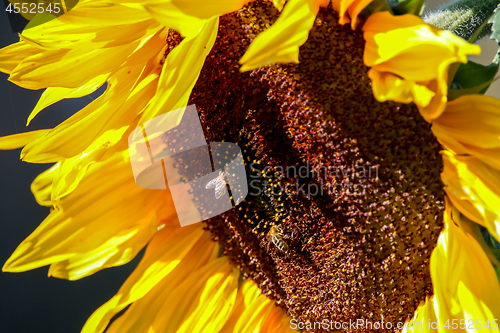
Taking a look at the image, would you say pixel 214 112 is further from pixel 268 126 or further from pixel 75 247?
pixel 75 247

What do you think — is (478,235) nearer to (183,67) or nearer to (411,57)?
(411,57)

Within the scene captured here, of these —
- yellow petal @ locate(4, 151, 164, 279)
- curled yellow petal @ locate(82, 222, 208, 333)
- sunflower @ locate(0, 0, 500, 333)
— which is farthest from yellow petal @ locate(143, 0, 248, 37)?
curled yellow petal @ locate(82, 222, 208, 333)

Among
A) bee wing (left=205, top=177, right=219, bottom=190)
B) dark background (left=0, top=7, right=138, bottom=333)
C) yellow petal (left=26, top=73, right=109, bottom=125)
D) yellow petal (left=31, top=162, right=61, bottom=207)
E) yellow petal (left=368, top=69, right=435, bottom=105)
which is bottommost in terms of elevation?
dark background (left=0, top=7, right=138, bottom=333)

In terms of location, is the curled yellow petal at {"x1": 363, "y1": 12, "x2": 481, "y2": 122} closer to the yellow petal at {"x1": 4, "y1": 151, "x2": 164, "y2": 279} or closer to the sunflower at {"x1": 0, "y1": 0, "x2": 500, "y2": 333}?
the sunflower at {"x1": 0, "y1": 0, "x2": 500, "y2": 333}

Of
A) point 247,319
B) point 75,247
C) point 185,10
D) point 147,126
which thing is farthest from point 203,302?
point 185,10

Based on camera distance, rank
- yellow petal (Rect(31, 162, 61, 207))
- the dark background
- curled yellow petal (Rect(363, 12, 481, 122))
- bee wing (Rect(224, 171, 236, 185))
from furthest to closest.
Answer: the dark background < yellow petal (Rect(31, 162, 61, 207)) < bee wing (Rect(224, 171, 236, 185)) < curled yellow petal (Rect(363, 12, 481, 122))

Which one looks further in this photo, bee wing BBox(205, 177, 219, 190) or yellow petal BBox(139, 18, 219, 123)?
bee wing BBox(205, 177, 219, 190)
